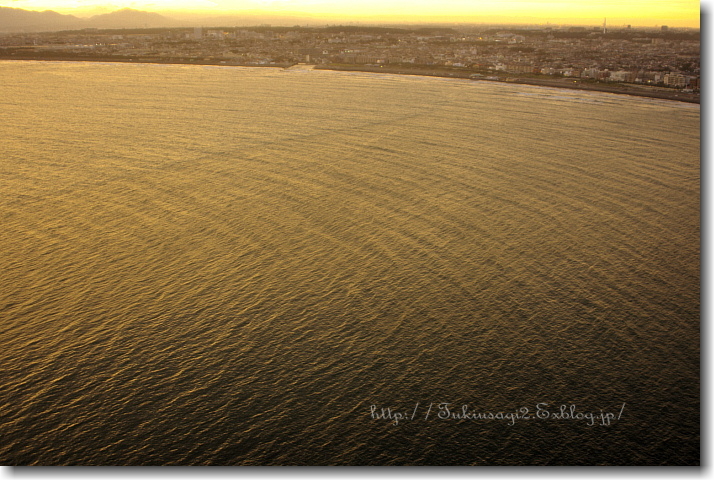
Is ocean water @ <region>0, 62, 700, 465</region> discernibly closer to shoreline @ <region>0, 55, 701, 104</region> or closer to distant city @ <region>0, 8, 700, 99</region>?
shoreline @ <region>0, 55, 701, 104</region>

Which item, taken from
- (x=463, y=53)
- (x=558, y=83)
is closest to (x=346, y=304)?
Result: (x=558, y=83)

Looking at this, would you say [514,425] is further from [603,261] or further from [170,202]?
[170,202]

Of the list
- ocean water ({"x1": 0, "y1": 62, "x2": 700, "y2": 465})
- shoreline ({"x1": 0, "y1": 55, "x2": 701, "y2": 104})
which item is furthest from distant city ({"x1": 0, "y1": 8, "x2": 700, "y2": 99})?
ocean water ({"x1": 0, "y1": 62, "x2": 700, "y2": 465})

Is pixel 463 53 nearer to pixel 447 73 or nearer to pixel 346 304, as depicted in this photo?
pixel 447 73

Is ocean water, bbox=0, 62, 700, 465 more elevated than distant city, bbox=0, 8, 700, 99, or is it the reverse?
distant city, bbox=0, 8, 700, 99

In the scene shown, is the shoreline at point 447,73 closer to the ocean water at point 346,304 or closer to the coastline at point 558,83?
the coastline at point 558,83
